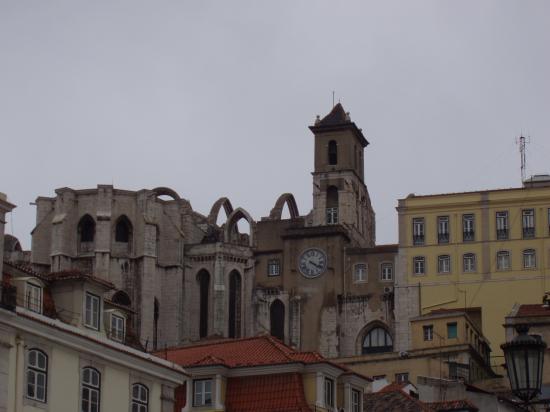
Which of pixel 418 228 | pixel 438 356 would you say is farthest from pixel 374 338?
pixel 438 356

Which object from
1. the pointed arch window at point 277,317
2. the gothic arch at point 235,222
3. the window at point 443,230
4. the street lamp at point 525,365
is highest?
the gothic arch at point 235,222

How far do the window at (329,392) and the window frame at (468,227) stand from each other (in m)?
61.8

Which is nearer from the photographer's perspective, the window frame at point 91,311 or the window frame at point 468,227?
the window frame at point 91,311

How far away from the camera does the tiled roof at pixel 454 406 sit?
59.2 metres

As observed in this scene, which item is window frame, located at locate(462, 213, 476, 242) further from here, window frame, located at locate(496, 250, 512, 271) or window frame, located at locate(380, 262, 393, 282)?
window frame, located at locate(380, 262, 393, 282)

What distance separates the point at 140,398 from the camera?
40844 millimetres

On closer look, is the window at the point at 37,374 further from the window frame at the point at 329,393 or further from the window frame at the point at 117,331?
the window frame at the point at 329,393

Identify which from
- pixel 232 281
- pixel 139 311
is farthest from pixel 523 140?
pixel 139 311

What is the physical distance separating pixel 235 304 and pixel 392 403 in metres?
58.8

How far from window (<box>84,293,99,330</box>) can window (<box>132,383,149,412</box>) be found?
6.56 ft

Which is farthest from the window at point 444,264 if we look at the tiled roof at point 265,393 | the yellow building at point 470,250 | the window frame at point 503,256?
the tiled roof at point 265,393

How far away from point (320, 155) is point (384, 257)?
1427 cm

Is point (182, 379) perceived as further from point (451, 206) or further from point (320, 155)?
point (320, 155)

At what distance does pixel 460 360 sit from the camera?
310ft
